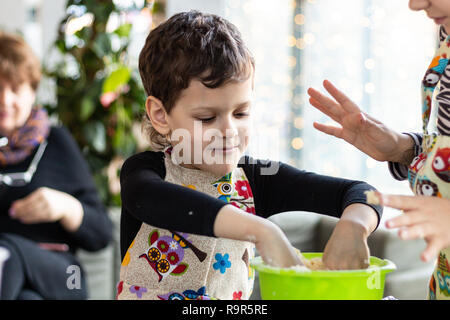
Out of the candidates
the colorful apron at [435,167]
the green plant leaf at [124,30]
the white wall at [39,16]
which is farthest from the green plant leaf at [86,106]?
the colorful apron at [435,167]

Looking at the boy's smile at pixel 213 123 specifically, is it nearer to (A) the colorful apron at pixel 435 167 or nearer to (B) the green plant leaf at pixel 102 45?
(A) the colorful apron at pixel 435 167

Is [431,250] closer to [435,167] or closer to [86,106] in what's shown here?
[435,167]

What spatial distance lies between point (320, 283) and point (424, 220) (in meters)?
0.14

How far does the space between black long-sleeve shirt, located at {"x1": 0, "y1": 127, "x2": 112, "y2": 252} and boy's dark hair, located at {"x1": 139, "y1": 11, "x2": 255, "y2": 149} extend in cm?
111

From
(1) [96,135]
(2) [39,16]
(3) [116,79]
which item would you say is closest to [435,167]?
(3) [116,79]

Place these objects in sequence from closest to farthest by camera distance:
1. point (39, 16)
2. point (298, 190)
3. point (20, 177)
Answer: point (298, 190) → point (20, 177) → point (39, 16)

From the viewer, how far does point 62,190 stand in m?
1.90

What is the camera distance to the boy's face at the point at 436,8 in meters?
0.71

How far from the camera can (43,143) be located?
6.30 ft

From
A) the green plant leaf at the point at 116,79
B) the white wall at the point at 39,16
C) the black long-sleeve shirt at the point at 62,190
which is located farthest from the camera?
the white wall at the point at 39,16

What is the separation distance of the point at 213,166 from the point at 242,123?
91mm

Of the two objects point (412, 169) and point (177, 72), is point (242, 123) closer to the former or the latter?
point (177, 72)

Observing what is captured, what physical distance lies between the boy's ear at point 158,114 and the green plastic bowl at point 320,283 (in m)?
0.38

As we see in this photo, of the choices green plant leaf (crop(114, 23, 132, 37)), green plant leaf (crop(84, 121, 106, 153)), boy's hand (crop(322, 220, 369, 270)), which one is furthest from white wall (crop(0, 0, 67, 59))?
boy's hand (crop(322, 220, 369, 270))
